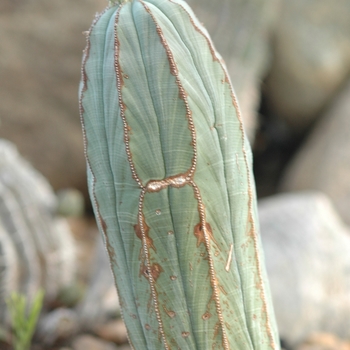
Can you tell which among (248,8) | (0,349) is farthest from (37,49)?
(0,349)

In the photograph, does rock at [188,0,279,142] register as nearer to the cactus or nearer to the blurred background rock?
the blurred background rock

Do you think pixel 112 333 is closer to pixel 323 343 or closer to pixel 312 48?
pixel 323 343

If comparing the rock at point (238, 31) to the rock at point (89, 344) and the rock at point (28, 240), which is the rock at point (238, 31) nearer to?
the rock at point (28, 240)

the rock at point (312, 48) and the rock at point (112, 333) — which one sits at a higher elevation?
the rock at point (312, 48)

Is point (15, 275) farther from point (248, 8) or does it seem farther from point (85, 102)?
point (248, 8)

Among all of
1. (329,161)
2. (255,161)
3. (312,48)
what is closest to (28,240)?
(329,161)

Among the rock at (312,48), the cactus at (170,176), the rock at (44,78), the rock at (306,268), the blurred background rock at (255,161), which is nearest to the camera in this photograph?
the cactus at (170,176)

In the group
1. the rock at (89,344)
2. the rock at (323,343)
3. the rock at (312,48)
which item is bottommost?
the rock at (89,344)

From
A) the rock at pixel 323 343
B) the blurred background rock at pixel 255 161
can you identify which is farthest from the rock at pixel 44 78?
the rock at pixel 323 343
